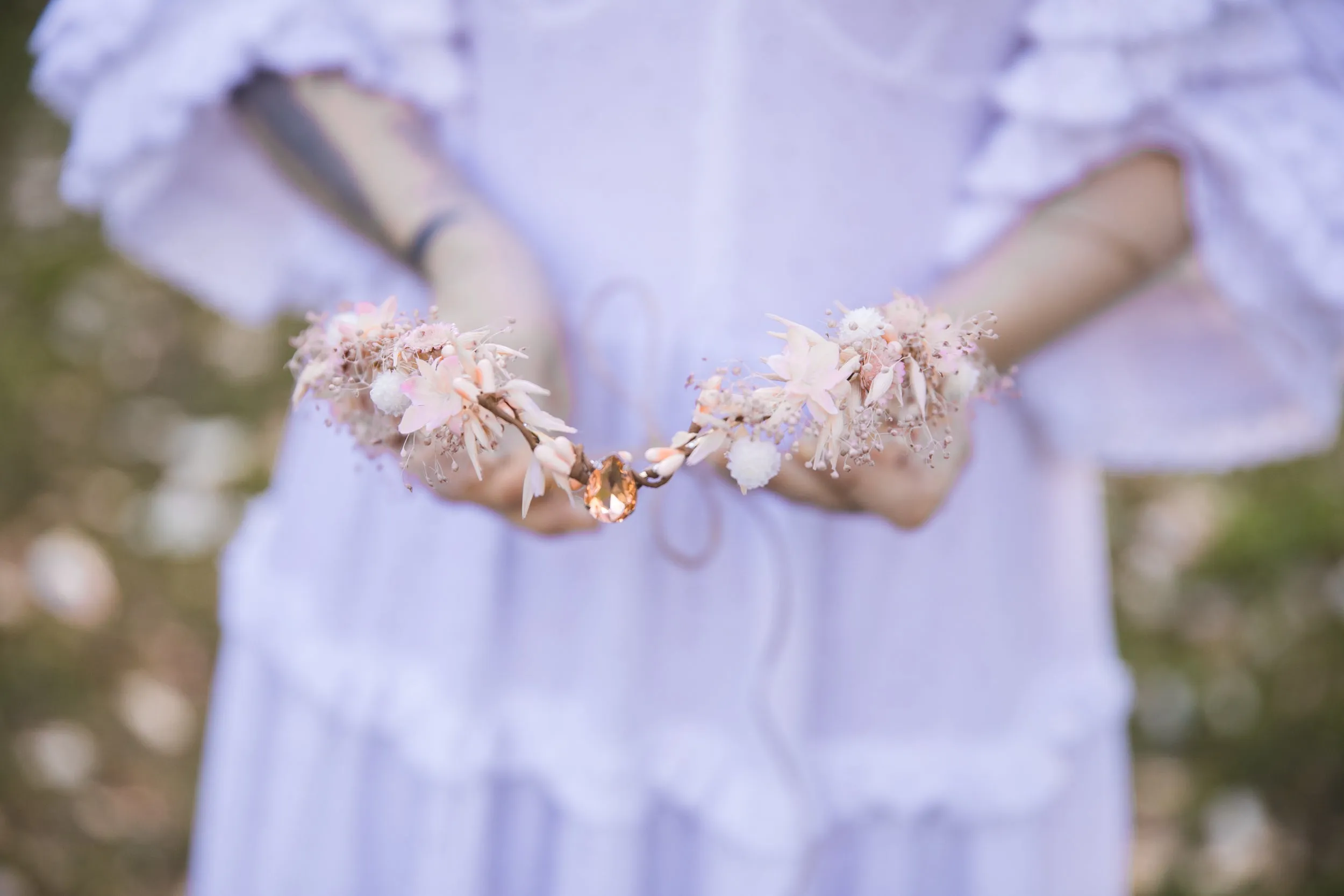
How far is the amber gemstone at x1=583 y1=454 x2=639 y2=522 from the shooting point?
60 cm

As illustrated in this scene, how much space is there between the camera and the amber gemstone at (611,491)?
0.60 m

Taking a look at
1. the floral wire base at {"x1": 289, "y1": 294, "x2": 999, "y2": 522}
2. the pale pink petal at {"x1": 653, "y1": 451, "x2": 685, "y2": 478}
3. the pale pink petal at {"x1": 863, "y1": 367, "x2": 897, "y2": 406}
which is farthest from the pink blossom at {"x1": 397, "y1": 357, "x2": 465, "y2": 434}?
the pale pink petal at {"x1": 863, "y1": 367, "x2": 897, "y2": 406}

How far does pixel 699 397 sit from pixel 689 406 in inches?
9.6

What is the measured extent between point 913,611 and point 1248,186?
1.39 ft

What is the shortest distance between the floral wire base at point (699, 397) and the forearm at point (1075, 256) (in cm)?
23

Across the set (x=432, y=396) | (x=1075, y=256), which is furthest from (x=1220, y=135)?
(x=432, y=396)

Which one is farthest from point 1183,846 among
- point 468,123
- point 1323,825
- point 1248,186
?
point 468,123

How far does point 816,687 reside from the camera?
0.93 metres

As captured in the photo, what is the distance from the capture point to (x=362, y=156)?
2.92 feet

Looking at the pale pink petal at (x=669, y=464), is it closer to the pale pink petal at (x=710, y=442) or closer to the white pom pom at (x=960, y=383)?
the pale pink petal at (x=710, y=442)

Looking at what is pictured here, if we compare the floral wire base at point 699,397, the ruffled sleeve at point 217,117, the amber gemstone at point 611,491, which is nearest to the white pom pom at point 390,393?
the floral wire base at point 699,397

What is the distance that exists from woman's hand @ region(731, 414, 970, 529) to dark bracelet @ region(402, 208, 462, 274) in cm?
33

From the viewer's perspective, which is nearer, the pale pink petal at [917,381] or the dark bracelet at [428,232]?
the pale pink petal at [917,381]

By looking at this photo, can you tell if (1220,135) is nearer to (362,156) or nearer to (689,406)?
(689,406)
